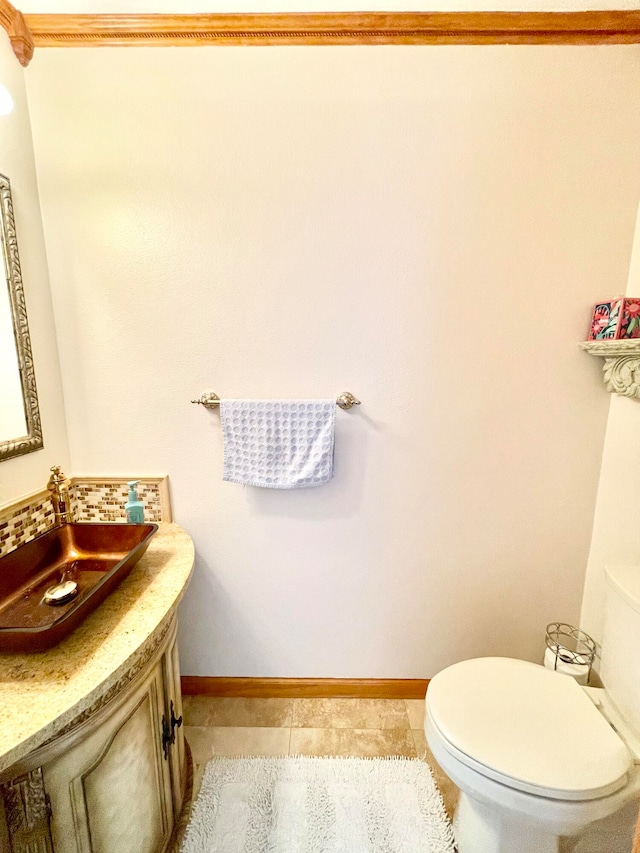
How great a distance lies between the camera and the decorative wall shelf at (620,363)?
3.74 feet

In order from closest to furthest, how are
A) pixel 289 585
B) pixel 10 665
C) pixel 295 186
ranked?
pixel 10 665 → pixel 295 186 → pixel 289 585

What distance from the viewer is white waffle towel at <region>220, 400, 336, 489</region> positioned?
1.30 meters

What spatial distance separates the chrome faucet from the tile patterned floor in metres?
0.92

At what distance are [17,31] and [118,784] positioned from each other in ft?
6.77

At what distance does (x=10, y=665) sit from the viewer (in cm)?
76

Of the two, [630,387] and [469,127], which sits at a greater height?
[469,127]

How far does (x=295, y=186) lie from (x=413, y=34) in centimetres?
57

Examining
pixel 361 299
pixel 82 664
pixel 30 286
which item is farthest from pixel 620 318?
pixel 30 286

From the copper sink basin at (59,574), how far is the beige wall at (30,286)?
7.8 inches

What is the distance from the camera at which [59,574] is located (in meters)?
1.11

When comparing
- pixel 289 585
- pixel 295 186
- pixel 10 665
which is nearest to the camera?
pixel 10 665

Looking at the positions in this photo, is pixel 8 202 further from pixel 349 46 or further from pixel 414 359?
pixel 414 359

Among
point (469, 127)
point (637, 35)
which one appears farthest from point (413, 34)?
point (637, 35)

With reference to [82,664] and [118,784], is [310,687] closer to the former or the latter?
[118,784]
